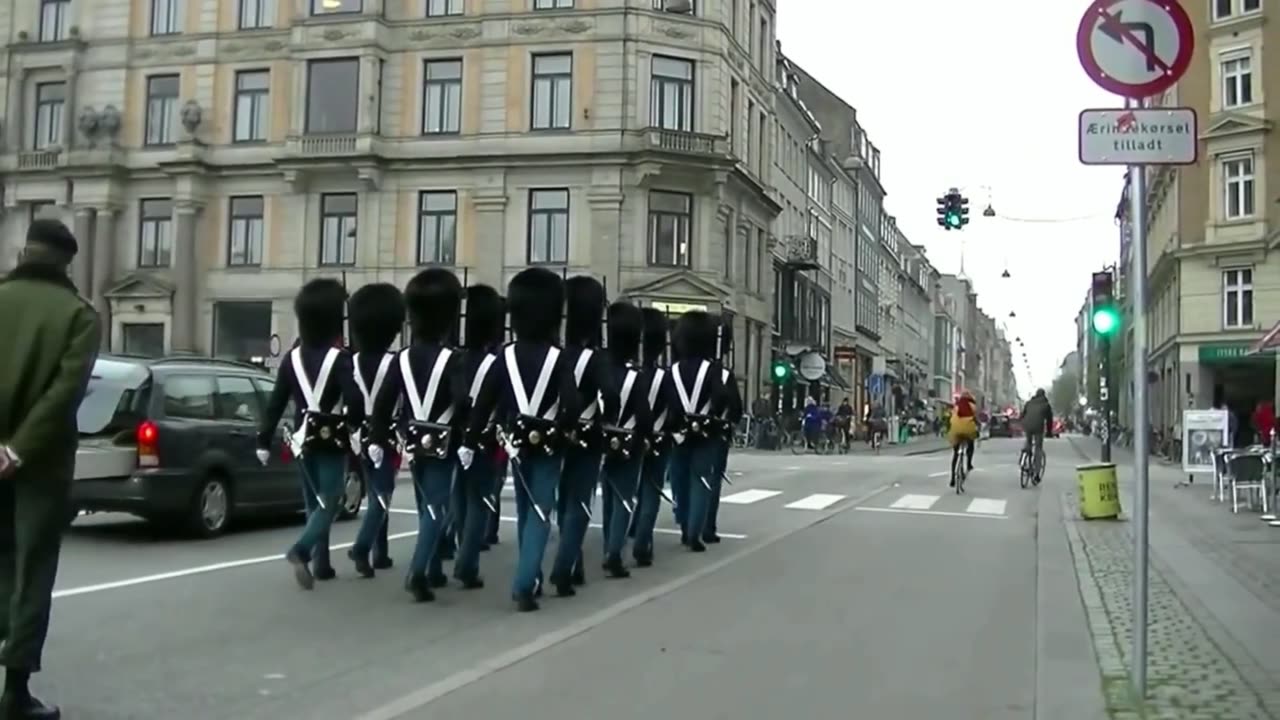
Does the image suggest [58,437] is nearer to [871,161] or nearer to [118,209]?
[118,209]

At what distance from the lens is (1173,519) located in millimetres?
17047

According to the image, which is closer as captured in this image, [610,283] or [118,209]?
[610,283]

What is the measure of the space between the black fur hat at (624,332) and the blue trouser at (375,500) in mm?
2384

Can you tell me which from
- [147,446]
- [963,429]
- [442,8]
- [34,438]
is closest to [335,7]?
[442,8]

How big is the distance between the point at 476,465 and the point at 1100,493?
9.42 metres

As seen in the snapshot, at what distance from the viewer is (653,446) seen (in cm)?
1190

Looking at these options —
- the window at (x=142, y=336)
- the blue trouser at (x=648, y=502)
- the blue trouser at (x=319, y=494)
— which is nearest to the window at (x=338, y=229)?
the window at (x=142, y=336)

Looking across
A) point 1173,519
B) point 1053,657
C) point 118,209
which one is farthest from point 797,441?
point 1053,657

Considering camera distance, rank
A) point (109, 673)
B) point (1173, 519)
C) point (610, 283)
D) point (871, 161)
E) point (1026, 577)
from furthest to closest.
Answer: point (871, 161), point (610, 283), point (1173, 519), point (1026, 577), point (109, 673)

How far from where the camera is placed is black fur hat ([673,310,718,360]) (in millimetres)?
12727

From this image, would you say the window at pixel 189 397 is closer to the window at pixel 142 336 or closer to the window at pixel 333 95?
the window at pixel 333 95

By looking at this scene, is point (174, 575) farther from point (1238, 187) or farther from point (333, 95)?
point (1238, 187)

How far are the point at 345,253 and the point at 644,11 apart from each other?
12.3 metres

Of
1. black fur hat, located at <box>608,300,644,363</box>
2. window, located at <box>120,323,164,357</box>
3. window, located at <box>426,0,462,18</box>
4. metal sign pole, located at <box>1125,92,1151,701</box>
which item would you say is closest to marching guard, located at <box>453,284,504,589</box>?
black fur hat, located at <box>608,300,644,363</box>
